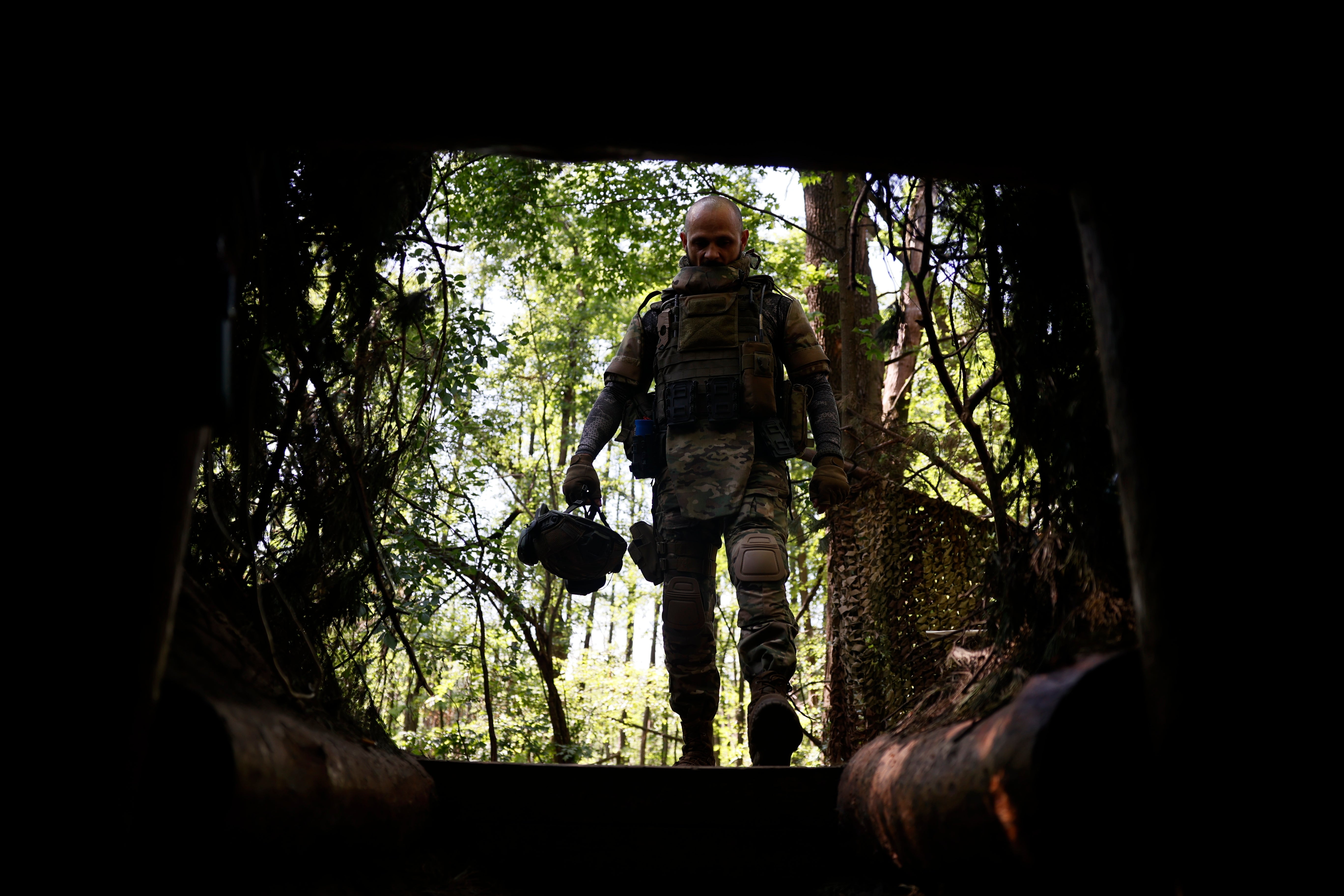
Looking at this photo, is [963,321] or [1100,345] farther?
[963,321]

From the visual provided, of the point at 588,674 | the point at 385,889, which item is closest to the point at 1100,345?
the point at 385,889

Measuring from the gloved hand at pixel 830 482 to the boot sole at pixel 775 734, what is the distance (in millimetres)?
1041

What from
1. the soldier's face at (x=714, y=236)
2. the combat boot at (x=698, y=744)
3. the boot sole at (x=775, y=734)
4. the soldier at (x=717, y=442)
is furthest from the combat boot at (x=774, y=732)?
the soldier's face at (x=714, y=236)

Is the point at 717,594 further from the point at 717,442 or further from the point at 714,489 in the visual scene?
the point at 717,442

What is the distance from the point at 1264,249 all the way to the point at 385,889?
2202 mm

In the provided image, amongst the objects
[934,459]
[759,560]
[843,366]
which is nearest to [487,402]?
[843,366]

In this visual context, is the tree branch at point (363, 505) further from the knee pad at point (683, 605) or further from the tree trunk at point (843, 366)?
the tree trunk at point (843, 366)

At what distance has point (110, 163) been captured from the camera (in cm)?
142

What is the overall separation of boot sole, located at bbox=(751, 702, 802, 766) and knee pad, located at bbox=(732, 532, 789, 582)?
Result: 616mm

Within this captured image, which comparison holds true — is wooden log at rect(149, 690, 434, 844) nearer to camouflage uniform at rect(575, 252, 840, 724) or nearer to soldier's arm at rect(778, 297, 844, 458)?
camouflage uniform at rect(575, 252, 840, 724)

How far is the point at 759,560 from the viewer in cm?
411

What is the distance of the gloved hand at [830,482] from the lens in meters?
4.34

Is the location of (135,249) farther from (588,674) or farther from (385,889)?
(588,674)

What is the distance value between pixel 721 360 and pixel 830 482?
0.75 meters
